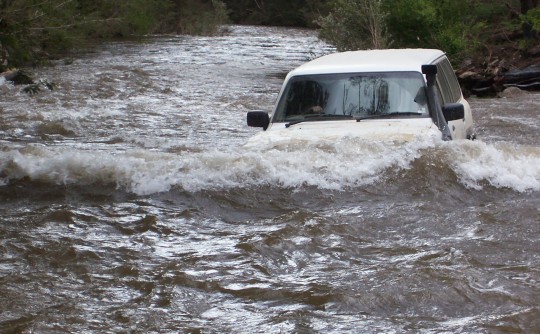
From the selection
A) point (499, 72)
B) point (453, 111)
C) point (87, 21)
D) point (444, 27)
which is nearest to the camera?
point (453, 111)

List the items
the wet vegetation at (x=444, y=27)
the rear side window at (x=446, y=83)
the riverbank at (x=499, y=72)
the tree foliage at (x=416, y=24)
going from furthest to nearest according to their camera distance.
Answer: the tree foliage at (x=416, y=24), the wet vegetation at (x=444, y=27), the riverbank at (x=499, y=72), the rear side window at (x=446, y=83)

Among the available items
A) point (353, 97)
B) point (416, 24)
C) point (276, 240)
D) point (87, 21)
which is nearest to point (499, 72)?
point (416, 24)

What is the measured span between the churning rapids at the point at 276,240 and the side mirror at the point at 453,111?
267 mm

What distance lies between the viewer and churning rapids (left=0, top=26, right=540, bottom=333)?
564cm

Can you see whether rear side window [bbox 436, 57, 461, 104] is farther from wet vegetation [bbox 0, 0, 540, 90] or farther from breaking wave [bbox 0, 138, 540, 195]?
wet vegetation [bbox 0, 0, 540, 90]

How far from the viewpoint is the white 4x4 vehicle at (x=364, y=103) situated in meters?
8.38

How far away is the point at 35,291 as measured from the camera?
618 centimetres

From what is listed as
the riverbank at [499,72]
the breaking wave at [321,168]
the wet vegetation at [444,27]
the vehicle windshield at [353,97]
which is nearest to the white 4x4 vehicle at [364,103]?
the vehicle windshield at [353,97]

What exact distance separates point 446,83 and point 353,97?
54.6 inches

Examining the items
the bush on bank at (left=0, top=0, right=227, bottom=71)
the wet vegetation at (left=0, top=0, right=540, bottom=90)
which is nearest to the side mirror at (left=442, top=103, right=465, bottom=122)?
the bush on bank at (left=0, top=0, right=227, bottom=71)

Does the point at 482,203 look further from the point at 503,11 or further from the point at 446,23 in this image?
the point at 503,11

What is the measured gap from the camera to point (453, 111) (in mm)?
8398

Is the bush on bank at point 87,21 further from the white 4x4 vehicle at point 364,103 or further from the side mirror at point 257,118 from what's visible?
the white 4x4 vehicle at point 364,103

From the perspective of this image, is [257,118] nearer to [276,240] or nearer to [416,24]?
[276,240]
